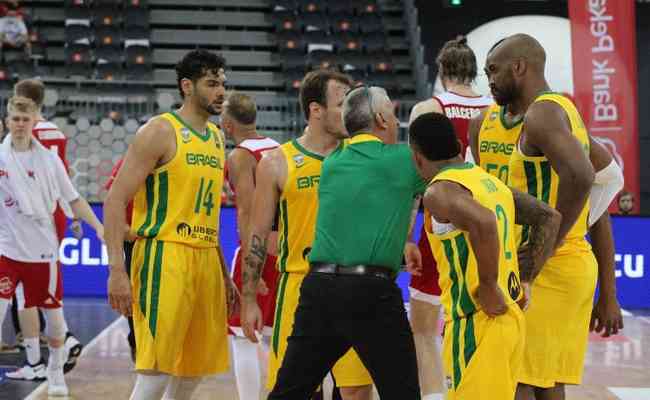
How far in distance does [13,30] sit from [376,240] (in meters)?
15.1

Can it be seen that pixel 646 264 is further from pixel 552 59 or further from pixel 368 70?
pixel 552 59

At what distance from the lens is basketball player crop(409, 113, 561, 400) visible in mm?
3559

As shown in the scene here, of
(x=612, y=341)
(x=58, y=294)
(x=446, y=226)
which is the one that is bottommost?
(x=612, y=341)

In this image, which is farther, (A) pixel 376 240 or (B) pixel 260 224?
(B) pixel 260 224

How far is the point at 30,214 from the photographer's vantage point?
7.08 metres

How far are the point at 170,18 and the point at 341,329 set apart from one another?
54.0 ft

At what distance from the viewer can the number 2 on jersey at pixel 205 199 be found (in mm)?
4898

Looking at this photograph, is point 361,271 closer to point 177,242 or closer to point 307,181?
point 307,181

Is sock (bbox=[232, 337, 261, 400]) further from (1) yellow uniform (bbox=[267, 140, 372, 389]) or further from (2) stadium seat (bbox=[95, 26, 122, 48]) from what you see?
(2) stadium seat (bbox=[95, 26, 122, 48])

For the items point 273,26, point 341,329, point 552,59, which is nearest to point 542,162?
point 341,329

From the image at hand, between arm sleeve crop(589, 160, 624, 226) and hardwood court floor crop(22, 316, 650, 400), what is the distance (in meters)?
2.76

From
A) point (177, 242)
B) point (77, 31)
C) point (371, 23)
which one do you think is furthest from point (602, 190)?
point (77, 31)

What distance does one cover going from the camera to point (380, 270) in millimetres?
4039

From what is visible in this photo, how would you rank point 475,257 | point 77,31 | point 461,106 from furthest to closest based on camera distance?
point 77,31 → point 461,106 → point 475,257
